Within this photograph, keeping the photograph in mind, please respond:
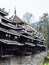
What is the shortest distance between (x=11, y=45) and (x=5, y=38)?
0.73 metres

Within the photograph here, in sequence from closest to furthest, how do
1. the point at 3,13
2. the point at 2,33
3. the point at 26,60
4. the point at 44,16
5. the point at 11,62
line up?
the point at 2,33
the point at 11,62
the point at 3,13
the point at 26,60
the point at 44,16

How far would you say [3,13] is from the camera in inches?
1012

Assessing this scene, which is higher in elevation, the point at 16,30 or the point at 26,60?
the point at 16,30

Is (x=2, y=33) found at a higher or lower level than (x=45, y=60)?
higher

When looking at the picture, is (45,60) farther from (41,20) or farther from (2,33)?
(41,20)

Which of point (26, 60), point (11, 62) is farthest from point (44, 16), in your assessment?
point (11, 62)

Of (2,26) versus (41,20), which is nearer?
(2,26)

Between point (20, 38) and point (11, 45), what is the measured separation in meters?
5.37

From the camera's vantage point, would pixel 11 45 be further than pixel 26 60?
No

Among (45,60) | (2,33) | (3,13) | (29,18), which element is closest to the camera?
(2,33)

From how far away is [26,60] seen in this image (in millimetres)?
29391

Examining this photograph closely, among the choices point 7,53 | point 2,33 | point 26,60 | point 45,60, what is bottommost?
point 45,60

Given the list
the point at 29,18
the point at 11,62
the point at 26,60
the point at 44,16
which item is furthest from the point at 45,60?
the point at 29,18

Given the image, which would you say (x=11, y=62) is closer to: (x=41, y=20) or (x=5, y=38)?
(x=5, y=38)
